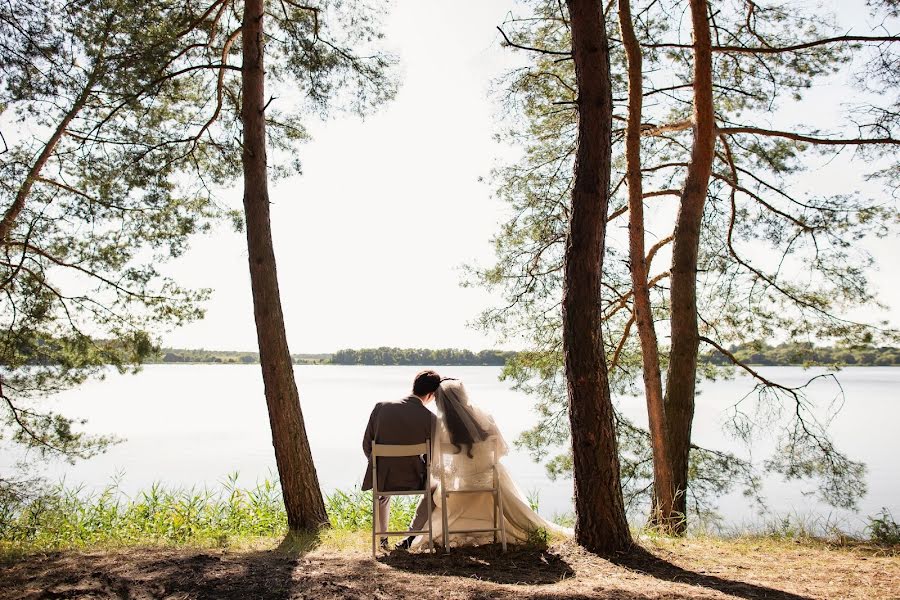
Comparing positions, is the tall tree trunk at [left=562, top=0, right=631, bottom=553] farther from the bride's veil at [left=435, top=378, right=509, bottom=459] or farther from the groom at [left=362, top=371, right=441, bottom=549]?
the groom at [left=362, top=371, right=441, bottom=549]

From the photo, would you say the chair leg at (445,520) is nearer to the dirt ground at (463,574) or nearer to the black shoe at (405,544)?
the dirt ground at (463,574)

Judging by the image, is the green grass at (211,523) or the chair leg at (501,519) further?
the green grass at (211,523)

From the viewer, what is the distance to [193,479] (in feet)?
40.1

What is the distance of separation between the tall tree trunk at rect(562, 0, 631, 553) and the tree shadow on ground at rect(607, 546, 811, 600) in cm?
14

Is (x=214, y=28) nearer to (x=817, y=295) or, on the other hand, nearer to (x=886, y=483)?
(x=817, y=295)

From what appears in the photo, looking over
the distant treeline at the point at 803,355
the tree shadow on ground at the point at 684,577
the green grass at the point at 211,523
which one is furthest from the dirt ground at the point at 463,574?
the distant treeline at the point at 803,355

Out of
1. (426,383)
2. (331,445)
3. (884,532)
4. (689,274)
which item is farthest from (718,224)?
(331,445)

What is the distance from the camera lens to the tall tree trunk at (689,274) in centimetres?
654

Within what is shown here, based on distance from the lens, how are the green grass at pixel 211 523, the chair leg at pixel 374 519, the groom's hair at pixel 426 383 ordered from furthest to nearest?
the green grass at pixel 211 523 → the groom's hair at pixel 426 383 → the chair leg at pixel 374 519

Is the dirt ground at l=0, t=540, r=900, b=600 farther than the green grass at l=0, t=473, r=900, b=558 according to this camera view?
No

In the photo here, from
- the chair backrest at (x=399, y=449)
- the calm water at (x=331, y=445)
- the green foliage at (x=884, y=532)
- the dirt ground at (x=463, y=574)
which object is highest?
the chair backrest at (x=399, y=449)

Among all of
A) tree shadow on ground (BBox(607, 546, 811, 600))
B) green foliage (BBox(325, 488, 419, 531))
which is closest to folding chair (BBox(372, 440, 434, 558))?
tree shadow on ground (BBox(607, 546, 811, 600))

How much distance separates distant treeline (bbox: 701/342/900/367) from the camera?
22.9ft

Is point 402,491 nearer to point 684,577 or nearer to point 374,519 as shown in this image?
point 374,519
